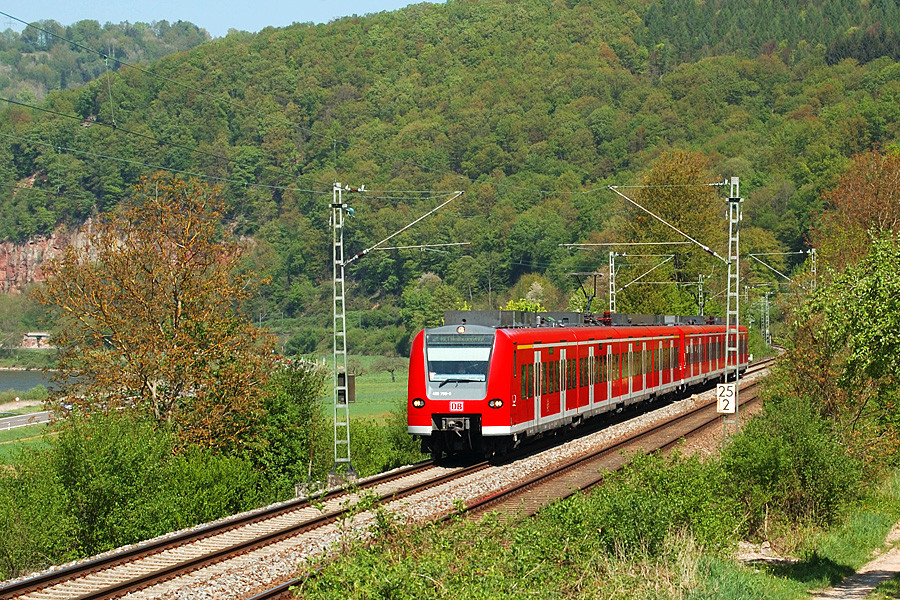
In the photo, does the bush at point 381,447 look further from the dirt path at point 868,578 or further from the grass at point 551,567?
the grass at point 551,567

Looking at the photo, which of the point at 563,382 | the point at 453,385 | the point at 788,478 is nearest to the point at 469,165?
the point at 563,382

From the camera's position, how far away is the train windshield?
79.2ft

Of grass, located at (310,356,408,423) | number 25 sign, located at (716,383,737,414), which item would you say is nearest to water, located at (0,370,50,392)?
grass, located at (310,356,408,423)

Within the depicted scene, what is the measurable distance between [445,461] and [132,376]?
8.22 m

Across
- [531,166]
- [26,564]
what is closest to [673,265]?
[26,564]

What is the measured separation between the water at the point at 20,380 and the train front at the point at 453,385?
332 feet

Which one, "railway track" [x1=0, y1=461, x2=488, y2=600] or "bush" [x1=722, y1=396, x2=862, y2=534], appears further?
"bush" [x1=722, y1=396, x2=862, y2=534]

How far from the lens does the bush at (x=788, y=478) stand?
20734 millimetres

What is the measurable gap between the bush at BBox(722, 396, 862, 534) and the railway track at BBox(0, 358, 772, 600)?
2830mm

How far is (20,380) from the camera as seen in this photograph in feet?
440

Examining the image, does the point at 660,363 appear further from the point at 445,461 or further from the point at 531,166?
the point at 531,166

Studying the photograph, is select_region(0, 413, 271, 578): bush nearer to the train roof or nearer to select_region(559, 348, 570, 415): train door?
the train roof

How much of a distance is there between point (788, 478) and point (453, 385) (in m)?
7.26

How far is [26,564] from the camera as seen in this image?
60.0 feet
